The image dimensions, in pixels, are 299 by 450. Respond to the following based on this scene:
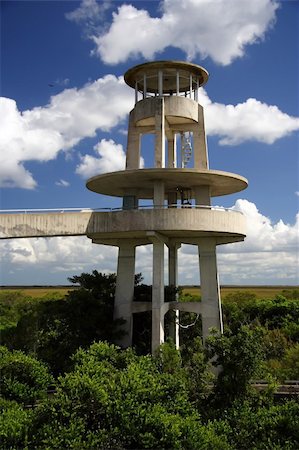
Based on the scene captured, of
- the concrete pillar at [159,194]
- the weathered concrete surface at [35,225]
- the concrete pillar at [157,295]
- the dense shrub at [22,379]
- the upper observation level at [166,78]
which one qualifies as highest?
the upper observation level at [166,78]

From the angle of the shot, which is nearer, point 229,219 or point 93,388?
point 93,388

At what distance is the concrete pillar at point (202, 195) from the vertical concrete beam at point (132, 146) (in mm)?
4166

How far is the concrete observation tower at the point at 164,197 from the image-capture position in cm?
2700

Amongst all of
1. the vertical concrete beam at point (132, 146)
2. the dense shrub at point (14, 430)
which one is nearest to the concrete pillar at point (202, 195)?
the vertical concrete beam at point (132, 146)

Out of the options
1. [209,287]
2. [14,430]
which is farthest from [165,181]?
[14,430]

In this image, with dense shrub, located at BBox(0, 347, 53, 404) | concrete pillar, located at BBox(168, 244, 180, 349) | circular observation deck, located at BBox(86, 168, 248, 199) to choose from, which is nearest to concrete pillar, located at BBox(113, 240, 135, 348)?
circular observation deck, located at BBox(86, 168, 248, 199)

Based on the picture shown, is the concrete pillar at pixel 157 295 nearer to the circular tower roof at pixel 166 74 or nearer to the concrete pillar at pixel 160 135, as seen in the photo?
the concrete pillar at pixel 160 135

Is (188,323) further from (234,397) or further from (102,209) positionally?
(234,397)

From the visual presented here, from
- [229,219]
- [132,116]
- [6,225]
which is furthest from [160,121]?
[6,225]

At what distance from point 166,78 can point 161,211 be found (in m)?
9.64

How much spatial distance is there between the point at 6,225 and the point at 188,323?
1629 centimetres

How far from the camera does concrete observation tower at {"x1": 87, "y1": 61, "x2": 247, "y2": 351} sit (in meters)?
27.0

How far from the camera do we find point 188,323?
36.8 meters

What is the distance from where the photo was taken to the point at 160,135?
94.1 ft
